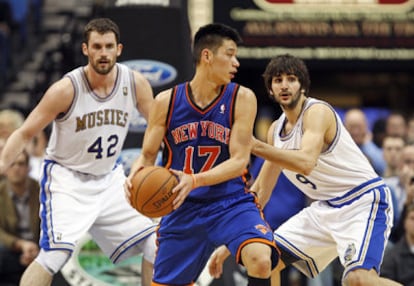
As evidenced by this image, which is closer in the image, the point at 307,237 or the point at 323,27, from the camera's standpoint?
the point at 307,237

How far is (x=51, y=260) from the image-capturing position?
303 inches

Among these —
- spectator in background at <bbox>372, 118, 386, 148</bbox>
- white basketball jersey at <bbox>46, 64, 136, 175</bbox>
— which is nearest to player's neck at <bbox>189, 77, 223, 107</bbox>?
white basketball jersey at <bbox>46, 64, 136, 175</bbox>

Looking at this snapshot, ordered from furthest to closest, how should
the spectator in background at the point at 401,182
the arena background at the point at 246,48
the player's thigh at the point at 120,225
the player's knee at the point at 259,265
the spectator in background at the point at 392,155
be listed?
1. the spectator in background at the point at 392,155
2. the spectator in background at the point at 401,182
3. the arena background at the point at 246,48
4. the player's thigh at the point at 120,225
5. the player's knee at the point at 259,265

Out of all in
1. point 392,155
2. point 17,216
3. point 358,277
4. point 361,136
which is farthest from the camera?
point 361,136

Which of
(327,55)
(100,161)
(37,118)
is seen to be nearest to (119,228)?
(100,161)

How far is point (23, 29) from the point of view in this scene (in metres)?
15.6

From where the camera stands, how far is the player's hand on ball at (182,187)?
6672mm

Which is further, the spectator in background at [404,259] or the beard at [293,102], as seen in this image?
the spectator in background at [404,259]

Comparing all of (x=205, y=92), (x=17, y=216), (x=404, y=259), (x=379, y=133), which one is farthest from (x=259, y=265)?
(x=379, y=133)

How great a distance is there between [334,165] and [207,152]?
1.03 metres

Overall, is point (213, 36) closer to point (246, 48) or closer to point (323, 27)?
point (246, 48)

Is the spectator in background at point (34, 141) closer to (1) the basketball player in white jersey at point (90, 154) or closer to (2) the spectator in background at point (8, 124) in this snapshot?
(2) the spectator in background at point (8, 124)

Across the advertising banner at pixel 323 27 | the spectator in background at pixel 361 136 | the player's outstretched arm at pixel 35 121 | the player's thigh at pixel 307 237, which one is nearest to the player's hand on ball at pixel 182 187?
the player's thigh at pixel 307 237

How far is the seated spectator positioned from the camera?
9.73 m
